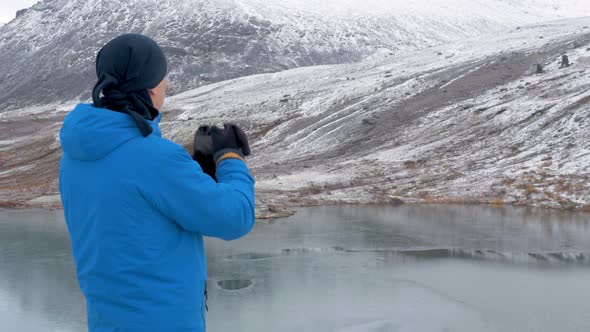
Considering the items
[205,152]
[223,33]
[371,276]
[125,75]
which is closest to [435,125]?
[371,276]

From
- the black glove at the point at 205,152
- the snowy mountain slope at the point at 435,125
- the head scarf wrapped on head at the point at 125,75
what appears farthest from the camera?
the snowy mountain slope at the point at 435,125

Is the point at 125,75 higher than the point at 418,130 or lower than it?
higher

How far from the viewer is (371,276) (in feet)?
46.0

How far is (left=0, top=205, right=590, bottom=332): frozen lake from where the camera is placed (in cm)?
1077

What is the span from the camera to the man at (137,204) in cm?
280

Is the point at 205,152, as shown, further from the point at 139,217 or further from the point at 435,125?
the point at 435,125

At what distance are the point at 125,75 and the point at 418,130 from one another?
36130mm

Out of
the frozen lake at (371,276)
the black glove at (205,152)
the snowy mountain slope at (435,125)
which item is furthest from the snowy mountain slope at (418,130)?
the black glove at (205,152)

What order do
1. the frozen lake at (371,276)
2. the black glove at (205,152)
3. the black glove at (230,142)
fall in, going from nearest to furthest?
the black glove at (230,142)
the black glove at (205,152)
the frozen lake at (371,276)

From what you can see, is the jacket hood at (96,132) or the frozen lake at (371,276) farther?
the frozen lake at (371,276)

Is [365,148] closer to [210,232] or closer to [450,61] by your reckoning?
[450,61]

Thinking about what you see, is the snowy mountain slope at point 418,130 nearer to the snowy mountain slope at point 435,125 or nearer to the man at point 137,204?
the snowy mountain slope at point 435,125

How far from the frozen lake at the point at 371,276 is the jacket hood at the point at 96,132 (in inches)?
309

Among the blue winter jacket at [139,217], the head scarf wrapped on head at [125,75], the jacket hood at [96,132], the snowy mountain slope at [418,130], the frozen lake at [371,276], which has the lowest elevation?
the snowy mountain slope at [418,130]
